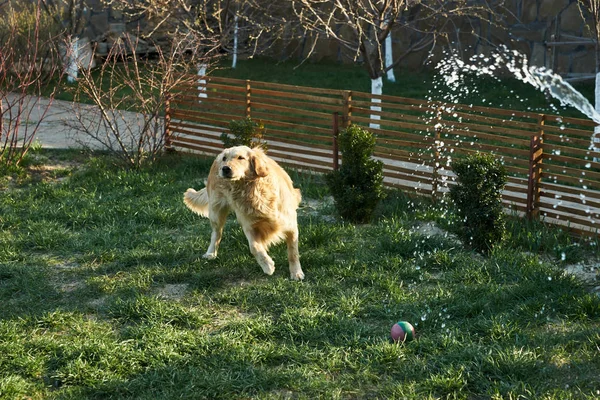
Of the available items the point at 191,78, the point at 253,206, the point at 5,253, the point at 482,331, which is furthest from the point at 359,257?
the point at 191,78

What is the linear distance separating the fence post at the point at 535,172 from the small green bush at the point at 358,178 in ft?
4.95

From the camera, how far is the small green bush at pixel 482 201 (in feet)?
23.7

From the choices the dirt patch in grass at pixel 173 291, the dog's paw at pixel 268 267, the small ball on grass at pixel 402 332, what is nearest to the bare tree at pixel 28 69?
the dirt patch in grass at pixel 173 291

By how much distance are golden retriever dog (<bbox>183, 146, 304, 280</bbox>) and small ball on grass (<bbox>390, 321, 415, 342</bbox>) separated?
4.77 feet

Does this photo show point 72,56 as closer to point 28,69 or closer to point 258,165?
point 28,69

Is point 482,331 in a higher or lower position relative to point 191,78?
lower

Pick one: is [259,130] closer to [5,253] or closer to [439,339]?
[5,253]

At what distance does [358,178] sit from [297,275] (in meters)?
1.97

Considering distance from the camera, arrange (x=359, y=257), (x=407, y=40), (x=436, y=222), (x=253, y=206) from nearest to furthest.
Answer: (x=253, y=206) → (x=359, y=257) → (x=436, y=222) → (x=407, y=40)

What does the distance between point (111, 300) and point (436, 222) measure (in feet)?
11.8

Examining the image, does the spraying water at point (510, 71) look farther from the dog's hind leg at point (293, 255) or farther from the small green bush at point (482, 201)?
the dog's hind leg at point (293, 255)

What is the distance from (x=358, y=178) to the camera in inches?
329

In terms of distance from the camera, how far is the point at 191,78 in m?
11.2

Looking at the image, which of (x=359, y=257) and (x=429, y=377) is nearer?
(x=429, y=377)
